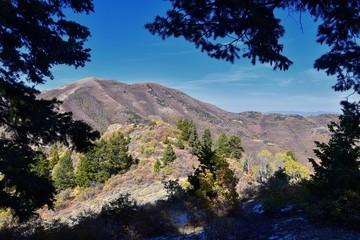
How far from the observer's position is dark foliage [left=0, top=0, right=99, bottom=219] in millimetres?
6203

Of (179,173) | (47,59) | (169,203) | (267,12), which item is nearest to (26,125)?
(47,59)

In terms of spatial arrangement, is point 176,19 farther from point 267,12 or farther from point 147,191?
point 147,191

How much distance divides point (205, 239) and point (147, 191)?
21968 mm

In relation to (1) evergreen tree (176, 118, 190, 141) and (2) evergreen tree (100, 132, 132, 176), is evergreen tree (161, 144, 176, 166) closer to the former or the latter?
(2) evergreen tree (100, 132, 132, 176)

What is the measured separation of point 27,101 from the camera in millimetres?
6715

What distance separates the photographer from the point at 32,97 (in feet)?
22.7

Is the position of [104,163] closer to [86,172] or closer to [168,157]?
[86,172]

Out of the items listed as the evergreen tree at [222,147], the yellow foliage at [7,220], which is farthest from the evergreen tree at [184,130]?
the yellow foliage at [7,220]

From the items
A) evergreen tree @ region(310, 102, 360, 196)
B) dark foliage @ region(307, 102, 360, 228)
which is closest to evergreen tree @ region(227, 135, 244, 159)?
evergreen tree @ region(310, 102, 360, 196)

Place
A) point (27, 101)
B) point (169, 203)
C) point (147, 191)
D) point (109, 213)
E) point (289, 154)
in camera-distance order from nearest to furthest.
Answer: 1. point (27, 101)
2. point (109, 213)
3. point (169, 203)
4. point (147, 191)
5. point (289, 154)

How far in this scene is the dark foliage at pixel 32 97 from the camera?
6203 mm

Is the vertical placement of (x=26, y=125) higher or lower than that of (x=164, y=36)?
lower

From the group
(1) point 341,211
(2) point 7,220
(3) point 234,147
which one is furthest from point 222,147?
(1) point 341,211

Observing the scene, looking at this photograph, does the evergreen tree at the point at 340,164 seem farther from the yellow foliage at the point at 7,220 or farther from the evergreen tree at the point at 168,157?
the evergreen tree at the point at 168,157
